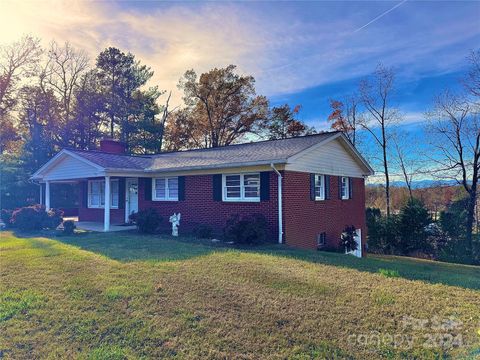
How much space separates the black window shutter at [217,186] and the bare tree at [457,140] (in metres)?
16.0

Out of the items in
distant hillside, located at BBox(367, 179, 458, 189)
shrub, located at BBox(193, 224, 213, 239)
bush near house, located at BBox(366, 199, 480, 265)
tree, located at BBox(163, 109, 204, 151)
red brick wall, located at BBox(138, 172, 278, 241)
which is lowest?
bush near house, located at BBox(366, 199, 480, 265)

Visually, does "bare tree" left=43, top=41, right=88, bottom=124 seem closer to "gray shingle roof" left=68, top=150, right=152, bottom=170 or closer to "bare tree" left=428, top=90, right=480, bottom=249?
"gray shingle roof" left=68, top=150, right=152, bottom=170

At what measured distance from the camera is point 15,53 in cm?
2877

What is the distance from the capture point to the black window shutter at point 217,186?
40.0 feet

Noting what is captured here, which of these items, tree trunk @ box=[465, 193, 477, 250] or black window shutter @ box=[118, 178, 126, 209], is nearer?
black window shutter @ box=[118, 178, 126, 209]

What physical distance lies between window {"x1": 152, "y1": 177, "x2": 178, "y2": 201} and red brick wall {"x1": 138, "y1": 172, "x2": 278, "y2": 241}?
25cm

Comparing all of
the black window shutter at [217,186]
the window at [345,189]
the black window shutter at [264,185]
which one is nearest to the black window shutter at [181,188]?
the black window shutter at [217,186]

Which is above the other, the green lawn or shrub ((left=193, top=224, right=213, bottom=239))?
shrub ((left=193, top=224, right=213, bottom=239))

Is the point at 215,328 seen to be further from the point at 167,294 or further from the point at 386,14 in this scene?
the point at 386,14

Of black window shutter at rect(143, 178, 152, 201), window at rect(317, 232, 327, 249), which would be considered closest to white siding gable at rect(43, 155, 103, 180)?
black window shutter at rect(143, 178, 152, 201)

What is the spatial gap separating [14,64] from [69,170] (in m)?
19.8

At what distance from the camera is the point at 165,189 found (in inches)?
566

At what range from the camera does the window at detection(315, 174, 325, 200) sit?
1309cm

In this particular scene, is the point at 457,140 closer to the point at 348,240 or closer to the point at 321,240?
the point at 348,240
